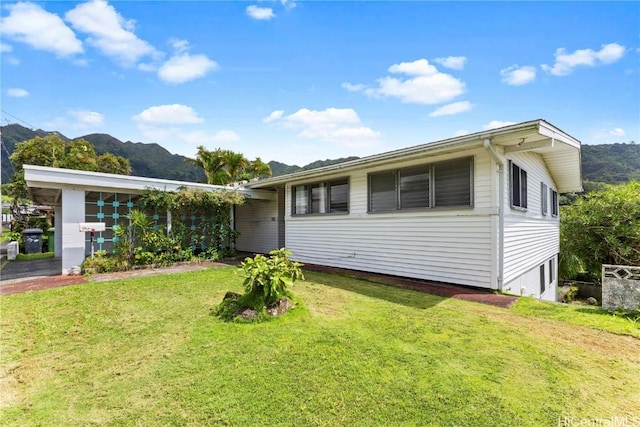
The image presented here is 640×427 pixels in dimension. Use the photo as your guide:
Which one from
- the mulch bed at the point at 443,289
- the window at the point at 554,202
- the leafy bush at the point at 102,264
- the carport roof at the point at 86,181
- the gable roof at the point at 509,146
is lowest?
the mulch bed at the point at 443,289

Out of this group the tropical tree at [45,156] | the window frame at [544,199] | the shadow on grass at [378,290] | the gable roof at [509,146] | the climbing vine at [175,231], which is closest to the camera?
the gable roof at [509,146]

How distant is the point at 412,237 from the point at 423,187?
1.26m

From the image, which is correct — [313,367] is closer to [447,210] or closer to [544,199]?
[447,210]

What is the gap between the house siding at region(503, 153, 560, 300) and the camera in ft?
20.4

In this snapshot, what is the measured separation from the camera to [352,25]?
29.3ft

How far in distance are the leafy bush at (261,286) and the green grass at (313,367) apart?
11.7 inches

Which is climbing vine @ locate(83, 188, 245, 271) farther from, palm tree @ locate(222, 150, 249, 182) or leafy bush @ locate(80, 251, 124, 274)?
palm tree @ locate(222, 150, 249, 182)

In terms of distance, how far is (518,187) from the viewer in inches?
271

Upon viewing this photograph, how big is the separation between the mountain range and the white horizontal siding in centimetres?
409

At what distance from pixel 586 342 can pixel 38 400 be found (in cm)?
583

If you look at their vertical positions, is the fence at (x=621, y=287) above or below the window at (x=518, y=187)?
below

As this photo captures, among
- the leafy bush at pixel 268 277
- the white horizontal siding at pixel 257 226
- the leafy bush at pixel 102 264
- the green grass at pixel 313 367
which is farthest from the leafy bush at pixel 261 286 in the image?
the white horizontal siding at pixel 257 226

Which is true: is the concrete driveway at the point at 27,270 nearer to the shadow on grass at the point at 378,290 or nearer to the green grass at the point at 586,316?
the shadow on grass at the point at 378,290

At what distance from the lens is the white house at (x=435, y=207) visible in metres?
5.82
